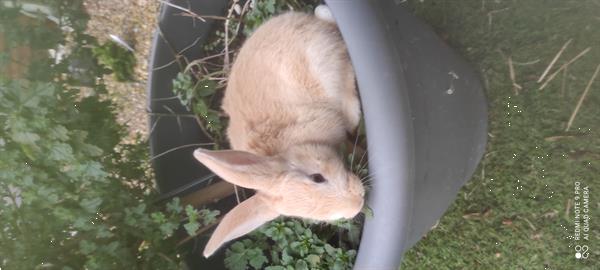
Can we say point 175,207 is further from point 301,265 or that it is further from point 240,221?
point 301,265

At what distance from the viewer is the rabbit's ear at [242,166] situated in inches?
57.3

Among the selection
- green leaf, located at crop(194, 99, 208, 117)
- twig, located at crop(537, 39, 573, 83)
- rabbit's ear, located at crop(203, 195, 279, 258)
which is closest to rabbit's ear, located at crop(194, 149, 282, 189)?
rabbit's ear, located at crop(203, 195, 279, 258)

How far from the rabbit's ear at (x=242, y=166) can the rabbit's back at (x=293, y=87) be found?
191 mm

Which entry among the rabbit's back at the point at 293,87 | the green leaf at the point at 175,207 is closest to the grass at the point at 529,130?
the rabbit's back at the point at 293,87

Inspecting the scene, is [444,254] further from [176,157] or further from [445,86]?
[176,157]

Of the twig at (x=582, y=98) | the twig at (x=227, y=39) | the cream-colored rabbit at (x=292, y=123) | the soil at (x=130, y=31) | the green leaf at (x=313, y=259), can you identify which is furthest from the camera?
the soil at (x=130, y=31)

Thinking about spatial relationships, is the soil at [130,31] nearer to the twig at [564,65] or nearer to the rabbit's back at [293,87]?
the rabbit's back at [293,87]

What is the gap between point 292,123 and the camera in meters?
1.81

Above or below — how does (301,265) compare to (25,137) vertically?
below

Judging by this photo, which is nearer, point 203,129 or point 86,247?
point 86,247

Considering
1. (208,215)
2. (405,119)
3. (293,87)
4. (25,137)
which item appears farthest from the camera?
(208,215)

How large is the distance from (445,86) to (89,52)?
1.18 meters

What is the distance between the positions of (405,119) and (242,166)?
47cm

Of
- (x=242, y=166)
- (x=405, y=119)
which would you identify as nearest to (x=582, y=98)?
(x=405, y=119)
